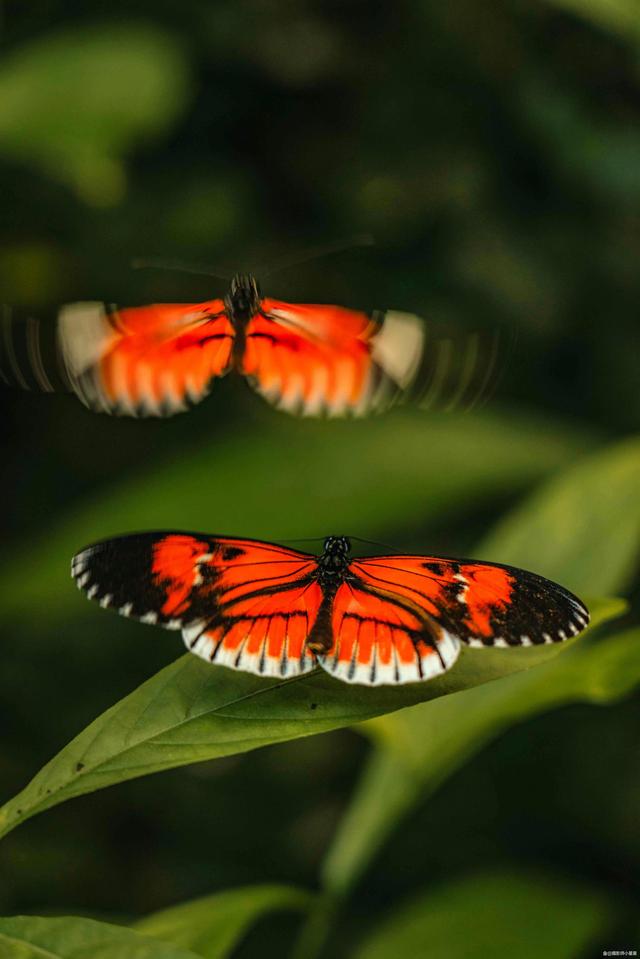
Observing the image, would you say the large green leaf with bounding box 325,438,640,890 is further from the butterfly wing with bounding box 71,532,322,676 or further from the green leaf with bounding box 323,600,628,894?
the butterfly wing with bounding box 71,532,322,676

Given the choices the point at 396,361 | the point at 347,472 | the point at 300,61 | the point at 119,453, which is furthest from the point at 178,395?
the point at 300,61

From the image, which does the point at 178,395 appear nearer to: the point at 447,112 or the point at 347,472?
the point at 347,472

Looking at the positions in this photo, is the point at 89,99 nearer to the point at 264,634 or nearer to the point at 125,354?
the point at 125,354

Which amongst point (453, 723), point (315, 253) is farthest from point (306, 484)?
point (315, 253)

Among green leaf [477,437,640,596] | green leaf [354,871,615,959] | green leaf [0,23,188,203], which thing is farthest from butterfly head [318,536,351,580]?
green leaf [0,23,188,203]

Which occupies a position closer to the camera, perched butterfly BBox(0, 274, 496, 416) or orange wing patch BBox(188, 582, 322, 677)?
orange wing patch BBox(188, 582, 322, 677)
